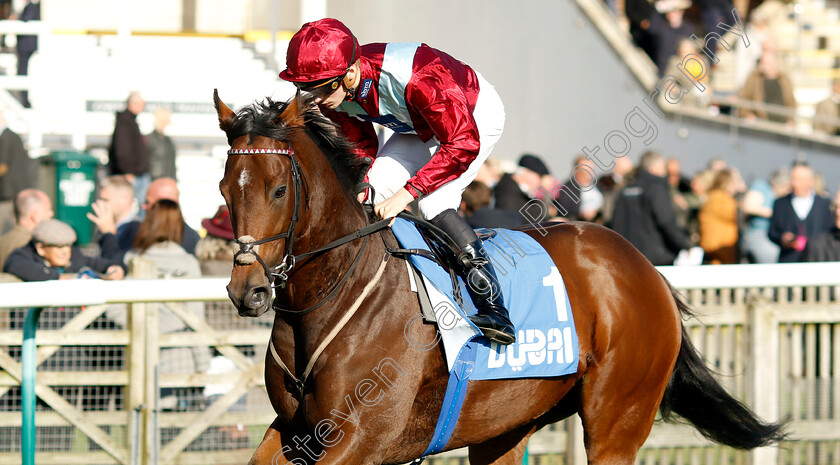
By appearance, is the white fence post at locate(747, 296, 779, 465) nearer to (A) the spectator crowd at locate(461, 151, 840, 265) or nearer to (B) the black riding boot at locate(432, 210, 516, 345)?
(A) the spectator crowd at locate(461, 151, 840, 265)

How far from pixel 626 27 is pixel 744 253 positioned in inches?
194

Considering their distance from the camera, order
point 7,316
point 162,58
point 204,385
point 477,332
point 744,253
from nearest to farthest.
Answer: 1. point 477,332
2. point 7,316
3. point 204,385
4. point 744,253
5. point 162,58

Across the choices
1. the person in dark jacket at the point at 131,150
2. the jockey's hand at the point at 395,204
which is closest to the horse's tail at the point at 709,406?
the jockey's hand at the point at 395,204

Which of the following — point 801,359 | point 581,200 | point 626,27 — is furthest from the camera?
point 626,27

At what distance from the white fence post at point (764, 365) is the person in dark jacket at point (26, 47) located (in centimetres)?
813

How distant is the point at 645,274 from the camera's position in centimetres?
398

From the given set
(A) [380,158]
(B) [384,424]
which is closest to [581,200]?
(A) [380,158]

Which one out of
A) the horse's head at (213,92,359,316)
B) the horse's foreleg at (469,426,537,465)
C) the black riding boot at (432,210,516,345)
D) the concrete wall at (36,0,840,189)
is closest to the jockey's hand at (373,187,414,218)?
the horse's head at (213,92,359,316)

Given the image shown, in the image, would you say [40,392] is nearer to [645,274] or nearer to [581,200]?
[645,274]

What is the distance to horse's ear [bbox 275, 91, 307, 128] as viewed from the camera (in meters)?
3.12

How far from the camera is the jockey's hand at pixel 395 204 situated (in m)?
3.29

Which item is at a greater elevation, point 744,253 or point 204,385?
point 744,253

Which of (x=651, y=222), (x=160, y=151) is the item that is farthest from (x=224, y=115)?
(x=160, y=151)

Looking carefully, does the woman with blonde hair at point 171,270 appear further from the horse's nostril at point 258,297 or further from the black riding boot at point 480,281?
the horse's nostril at point 258,297
